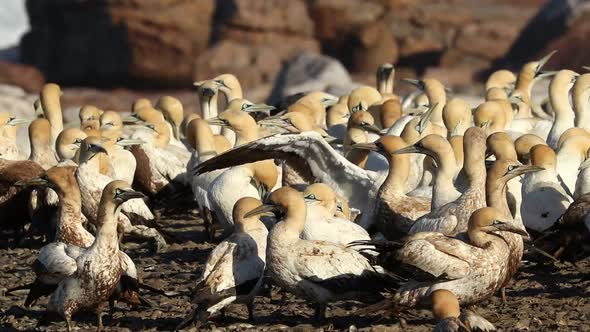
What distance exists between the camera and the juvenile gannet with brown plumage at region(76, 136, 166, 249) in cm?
1171

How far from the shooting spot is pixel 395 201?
1059cm

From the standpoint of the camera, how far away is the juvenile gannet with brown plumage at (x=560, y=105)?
13820 millimetres

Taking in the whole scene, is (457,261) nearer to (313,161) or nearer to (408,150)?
(408,150)

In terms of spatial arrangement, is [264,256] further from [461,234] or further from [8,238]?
[8,238]

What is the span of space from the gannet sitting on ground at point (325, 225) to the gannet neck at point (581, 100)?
4951mm

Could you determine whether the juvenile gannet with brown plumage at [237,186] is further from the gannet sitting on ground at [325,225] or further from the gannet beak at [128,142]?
the gannet beak at [128,142]

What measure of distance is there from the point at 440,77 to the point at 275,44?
16.3 ft

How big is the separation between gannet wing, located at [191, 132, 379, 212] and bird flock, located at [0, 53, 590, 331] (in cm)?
2

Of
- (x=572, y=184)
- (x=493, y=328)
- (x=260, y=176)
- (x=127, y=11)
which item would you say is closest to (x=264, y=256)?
(x=493, y=328)

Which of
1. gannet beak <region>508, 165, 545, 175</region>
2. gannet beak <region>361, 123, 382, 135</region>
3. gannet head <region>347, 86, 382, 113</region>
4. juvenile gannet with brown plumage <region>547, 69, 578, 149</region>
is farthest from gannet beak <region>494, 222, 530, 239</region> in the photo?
gannet head <region>347, 86, 382, 113</region>

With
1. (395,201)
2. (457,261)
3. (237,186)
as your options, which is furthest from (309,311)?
(237,186)

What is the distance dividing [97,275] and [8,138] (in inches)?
223

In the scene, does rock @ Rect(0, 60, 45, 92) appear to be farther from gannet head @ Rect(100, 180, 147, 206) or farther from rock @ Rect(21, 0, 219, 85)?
gannet head @ Rect(100, 180, 147, 206)

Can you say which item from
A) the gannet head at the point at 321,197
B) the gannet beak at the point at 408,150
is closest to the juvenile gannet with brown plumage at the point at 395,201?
the gannet beak at the point at 408,150
